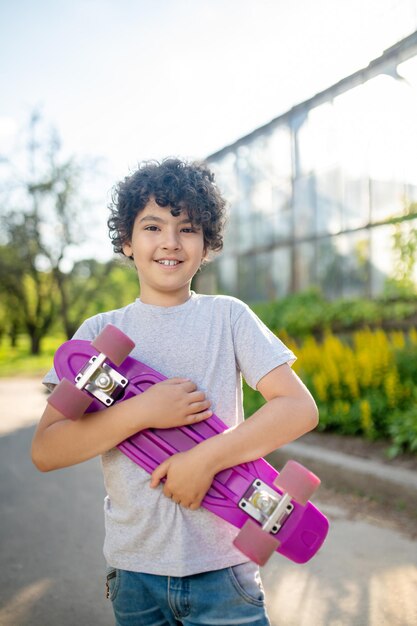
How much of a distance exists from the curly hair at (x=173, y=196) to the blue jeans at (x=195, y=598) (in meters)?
0.88

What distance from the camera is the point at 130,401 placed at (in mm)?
1348

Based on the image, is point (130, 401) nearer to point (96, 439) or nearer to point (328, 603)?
point (96, 439)

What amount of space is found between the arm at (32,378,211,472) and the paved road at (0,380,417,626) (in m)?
1.75

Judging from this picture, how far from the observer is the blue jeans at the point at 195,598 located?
137cm

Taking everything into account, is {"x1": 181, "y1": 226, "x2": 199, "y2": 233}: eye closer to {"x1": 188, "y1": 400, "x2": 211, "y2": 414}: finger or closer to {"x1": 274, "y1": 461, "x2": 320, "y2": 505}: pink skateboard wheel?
{"x1": 188, "y1": 400, "x2": 211, "y2": 414}: finger

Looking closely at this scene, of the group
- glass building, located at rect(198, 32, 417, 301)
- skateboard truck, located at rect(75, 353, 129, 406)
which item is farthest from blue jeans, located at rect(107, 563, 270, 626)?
glass building, located at rect(198, 32, 417, 301)

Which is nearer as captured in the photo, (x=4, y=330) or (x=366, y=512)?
(x=366, y=512)

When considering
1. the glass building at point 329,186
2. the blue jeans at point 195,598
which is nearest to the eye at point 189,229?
the blue jeans at point 195,598

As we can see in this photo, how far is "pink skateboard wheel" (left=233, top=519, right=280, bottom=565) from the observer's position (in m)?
1.20

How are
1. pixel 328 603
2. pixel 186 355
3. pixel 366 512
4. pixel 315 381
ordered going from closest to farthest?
pixel 186 355
pixel 328 603
pixel 366 512
pixel 315 381

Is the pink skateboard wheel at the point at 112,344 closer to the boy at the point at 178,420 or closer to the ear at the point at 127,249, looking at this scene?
the boy at the point at 178,420

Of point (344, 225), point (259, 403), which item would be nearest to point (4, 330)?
point (344, 225)

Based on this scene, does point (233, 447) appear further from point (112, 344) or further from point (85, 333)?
point (85, 333)

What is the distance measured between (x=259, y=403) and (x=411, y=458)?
242 centimetres
